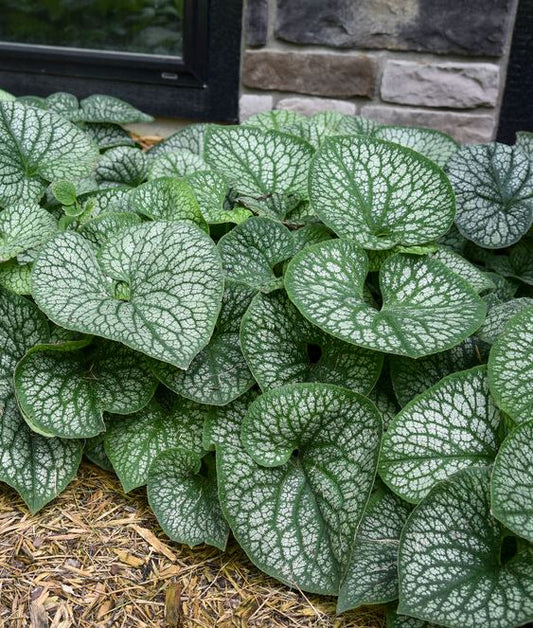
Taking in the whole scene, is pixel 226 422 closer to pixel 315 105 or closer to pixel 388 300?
pixel 388 300

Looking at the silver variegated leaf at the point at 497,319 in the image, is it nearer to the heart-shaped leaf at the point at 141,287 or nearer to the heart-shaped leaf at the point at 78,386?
the heart-shaped leaf at the point at 141,287

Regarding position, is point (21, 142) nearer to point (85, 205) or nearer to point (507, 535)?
point (85, 205)

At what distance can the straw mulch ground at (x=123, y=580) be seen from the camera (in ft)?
4.10

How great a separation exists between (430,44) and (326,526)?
1930 millimetres

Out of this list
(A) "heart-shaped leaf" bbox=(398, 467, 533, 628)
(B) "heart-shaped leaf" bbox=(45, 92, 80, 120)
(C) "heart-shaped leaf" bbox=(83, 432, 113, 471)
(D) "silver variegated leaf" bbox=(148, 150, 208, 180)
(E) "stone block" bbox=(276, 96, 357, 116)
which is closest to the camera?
(A) "heart-shaped leaf" bbox=(398, 467, 533, 628)

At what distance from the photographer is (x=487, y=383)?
1333 mm

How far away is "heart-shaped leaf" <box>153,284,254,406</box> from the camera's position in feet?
4.78

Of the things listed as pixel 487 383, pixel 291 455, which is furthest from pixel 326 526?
pixel 487 383

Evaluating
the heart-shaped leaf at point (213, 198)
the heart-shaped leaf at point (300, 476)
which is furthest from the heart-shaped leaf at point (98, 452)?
the heart-shaped leaf at point (213, 198)

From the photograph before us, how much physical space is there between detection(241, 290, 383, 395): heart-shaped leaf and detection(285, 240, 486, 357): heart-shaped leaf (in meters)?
0.09

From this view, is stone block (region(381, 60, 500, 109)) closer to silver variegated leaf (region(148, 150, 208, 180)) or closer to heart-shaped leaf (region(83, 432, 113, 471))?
silver variegated leaf (region(148, 150, 208, 180))

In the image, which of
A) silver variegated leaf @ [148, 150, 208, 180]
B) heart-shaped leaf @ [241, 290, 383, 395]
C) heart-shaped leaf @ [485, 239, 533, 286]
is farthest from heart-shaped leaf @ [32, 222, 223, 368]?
heart-shaped leaf @ [485, 239, 533, 286]

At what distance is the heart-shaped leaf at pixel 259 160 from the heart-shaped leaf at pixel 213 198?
52 mm

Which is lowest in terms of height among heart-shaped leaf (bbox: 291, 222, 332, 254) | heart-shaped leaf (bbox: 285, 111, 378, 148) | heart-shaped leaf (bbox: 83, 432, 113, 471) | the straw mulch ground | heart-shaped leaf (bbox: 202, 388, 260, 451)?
the straw mulch ground
